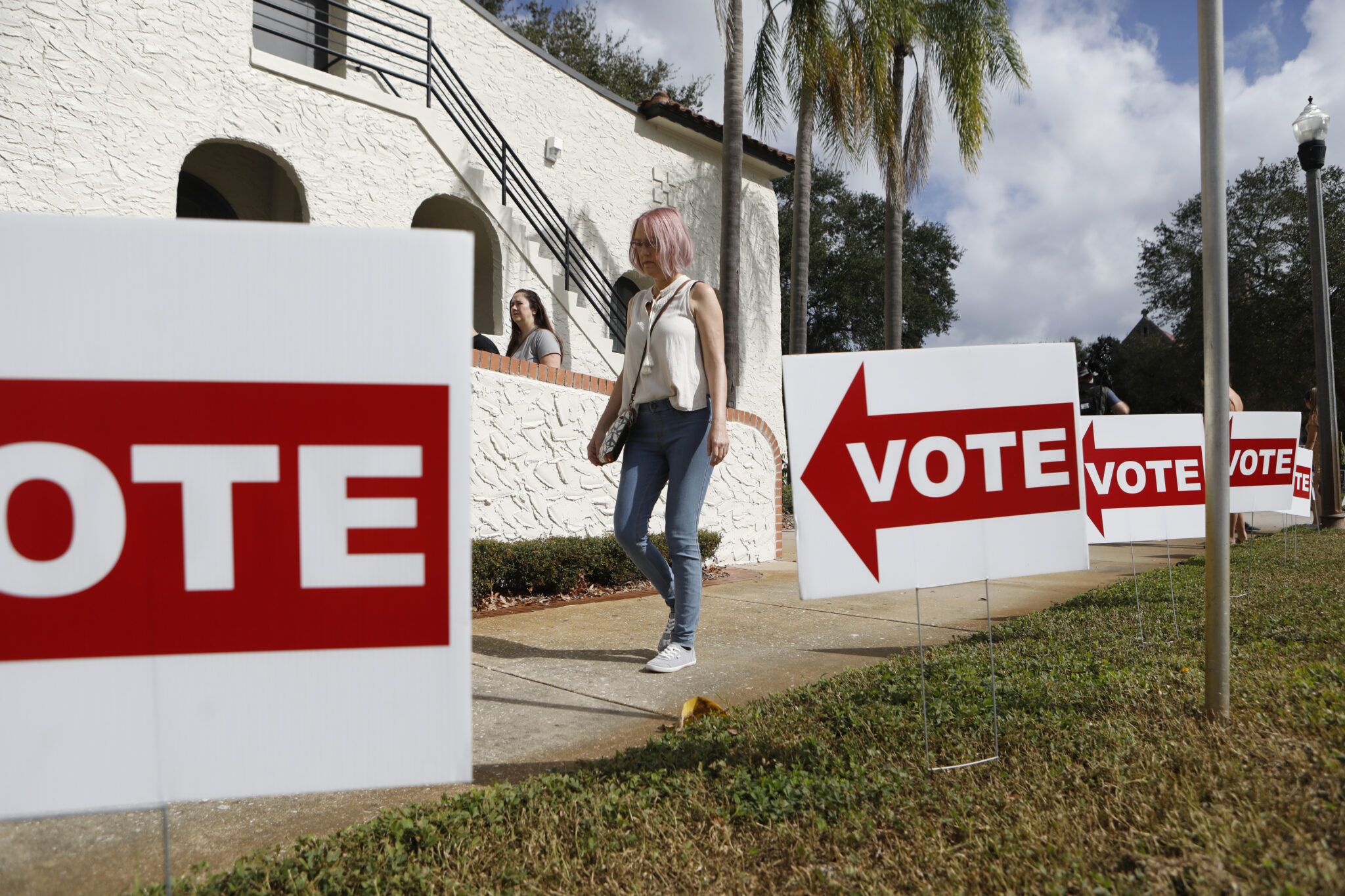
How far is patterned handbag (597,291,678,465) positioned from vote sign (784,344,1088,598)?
4.37 ft

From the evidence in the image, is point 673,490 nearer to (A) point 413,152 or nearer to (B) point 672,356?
(B) point 672,356

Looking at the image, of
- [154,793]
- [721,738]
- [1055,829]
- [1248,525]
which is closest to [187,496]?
[154,793]

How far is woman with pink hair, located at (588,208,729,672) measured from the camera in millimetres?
3689

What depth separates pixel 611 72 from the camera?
77.4 feet

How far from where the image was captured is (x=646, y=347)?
380 cm

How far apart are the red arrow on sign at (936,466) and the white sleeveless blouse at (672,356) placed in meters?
1.23

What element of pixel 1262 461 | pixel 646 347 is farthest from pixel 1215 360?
pixel 1262 461

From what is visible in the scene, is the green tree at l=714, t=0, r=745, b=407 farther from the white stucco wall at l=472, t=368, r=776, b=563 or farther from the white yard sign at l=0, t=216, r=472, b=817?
the white yard sign at l=0, t=216, r=472, b=817

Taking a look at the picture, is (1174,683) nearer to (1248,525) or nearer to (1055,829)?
(1055,829)

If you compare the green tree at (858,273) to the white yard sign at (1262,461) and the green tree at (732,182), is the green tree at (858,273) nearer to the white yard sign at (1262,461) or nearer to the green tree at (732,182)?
the green tree at (732,182)

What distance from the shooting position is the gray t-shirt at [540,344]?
19.5 ft

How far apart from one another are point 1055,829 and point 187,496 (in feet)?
6.41

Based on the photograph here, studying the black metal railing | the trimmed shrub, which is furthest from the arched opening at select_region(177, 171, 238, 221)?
the trimmed shrub

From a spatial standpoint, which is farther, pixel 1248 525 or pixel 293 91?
pixel 1248 525
